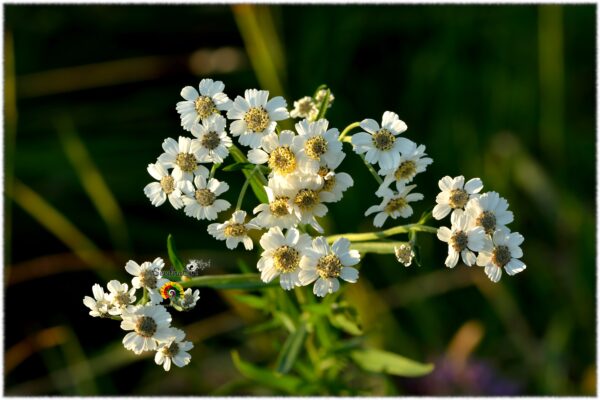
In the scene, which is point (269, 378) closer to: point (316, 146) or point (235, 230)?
point (235, 230)

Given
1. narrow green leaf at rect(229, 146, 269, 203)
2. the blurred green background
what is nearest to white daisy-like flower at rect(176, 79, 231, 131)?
narrow green leaf at rect(229, 146, 269, 203)

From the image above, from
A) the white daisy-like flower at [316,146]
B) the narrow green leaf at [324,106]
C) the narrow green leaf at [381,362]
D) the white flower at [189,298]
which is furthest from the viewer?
the narrow green leaf at [381,362]

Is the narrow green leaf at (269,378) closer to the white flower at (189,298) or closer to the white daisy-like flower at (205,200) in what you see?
the white flower at (189,298)

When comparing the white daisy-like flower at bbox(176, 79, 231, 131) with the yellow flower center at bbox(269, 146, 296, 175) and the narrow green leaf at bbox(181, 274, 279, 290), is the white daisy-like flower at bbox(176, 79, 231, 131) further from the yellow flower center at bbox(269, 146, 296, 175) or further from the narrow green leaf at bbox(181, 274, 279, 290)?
the narrow green leaf at bbox(181, 274, 279, 290)

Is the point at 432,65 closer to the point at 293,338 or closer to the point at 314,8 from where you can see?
the point at 314,8

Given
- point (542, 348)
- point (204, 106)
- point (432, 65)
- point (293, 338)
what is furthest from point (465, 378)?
point (204, 106)

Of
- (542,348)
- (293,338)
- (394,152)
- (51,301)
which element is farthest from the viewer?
(51,301)

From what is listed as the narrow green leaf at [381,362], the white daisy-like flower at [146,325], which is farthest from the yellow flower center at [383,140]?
the narrow green leaf at [381,362]
